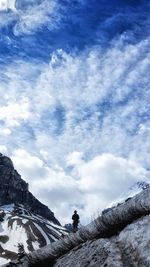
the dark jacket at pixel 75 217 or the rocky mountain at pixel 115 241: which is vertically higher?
the dark jacket at pixel 75 217

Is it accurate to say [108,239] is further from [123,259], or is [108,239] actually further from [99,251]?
[123,259]

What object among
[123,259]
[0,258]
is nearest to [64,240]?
[123,259]

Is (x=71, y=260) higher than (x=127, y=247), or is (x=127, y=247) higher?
(x=71, y=260)

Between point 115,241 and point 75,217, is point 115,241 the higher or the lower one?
the lower one

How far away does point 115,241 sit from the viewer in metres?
6.49

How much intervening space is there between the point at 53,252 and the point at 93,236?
2.06 m

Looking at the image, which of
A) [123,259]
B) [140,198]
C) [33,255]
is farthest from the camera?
[33,255]

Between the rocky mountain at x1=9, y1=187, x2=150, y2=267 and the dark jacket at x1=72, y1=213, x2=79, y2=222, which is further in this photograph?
the dark jacket at x1=72, y1=213, x2=79, y2=222

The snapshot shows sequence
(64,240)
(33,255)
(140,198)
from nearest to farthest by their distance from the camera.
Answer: (140,198) → (64,240) → (33,255)

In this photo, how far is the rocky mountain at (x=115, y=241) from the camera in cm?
556

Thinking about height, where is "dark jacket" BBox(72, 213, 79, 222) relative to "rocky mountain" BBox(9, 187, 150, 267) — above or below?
above

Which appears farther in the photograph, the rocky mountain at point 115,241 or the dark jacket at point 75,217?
the dark jacket at point 75,217

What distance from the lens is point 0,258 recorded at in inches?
6919

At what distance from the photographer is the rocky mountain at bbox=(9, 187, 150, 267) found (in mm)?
5563
